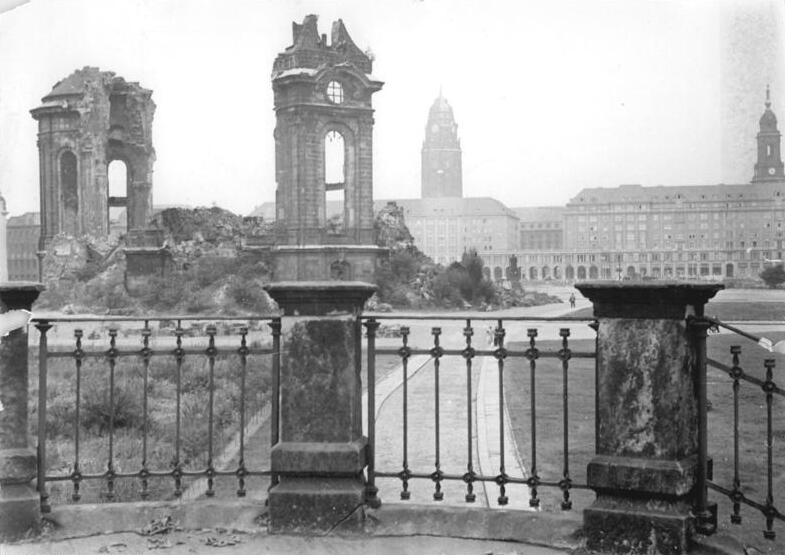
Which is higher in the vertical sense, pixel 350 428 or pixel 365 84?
pixel 365 84

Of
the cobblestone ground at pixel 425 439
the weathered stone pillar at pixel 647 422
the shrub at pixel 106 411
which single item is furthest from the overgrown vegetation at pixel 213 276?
the weathered stone pillar at pixel 647 422

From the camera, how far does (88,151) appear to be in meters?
40.3

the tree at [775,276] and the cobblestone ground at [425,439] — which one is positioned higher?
the tree at [775,276]

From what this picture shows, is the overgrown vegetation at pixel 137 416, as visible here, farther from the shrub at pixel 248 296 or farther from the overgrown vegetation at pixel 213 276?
the overgrown vegetation at pixel 213 276

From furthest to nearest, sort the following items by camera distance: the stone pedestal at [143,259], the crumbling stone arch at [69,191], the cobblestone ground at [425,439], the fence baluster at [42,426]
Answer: the crumbling stone arch at [69,191]
the stone pedestal at [143,259]
the cobblestone ground at [425,439]
the fence baluster at [42,426]

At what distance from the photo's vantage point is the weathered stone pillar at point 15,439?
472 centimetres

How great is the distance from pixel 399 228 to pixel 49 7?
3494 centimetres

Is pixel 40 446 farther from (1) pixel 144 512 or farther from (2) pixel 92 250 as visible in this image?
(2) pixel 92 250

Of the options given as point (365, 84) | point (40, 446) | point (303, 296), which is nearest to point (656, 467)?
point (303, 296)

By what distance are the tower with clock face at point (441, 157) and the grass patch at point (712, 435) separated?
122m

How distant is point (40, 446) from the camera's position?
494 centimetres

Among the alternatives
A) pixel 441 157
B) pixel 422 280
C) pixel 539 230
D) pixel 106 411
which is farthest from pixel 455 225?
pixel 106 411

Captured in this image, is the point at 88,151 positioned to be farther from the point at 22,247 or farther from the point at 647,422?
the point at 647,422

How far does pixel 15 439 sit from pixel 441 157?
442ft
